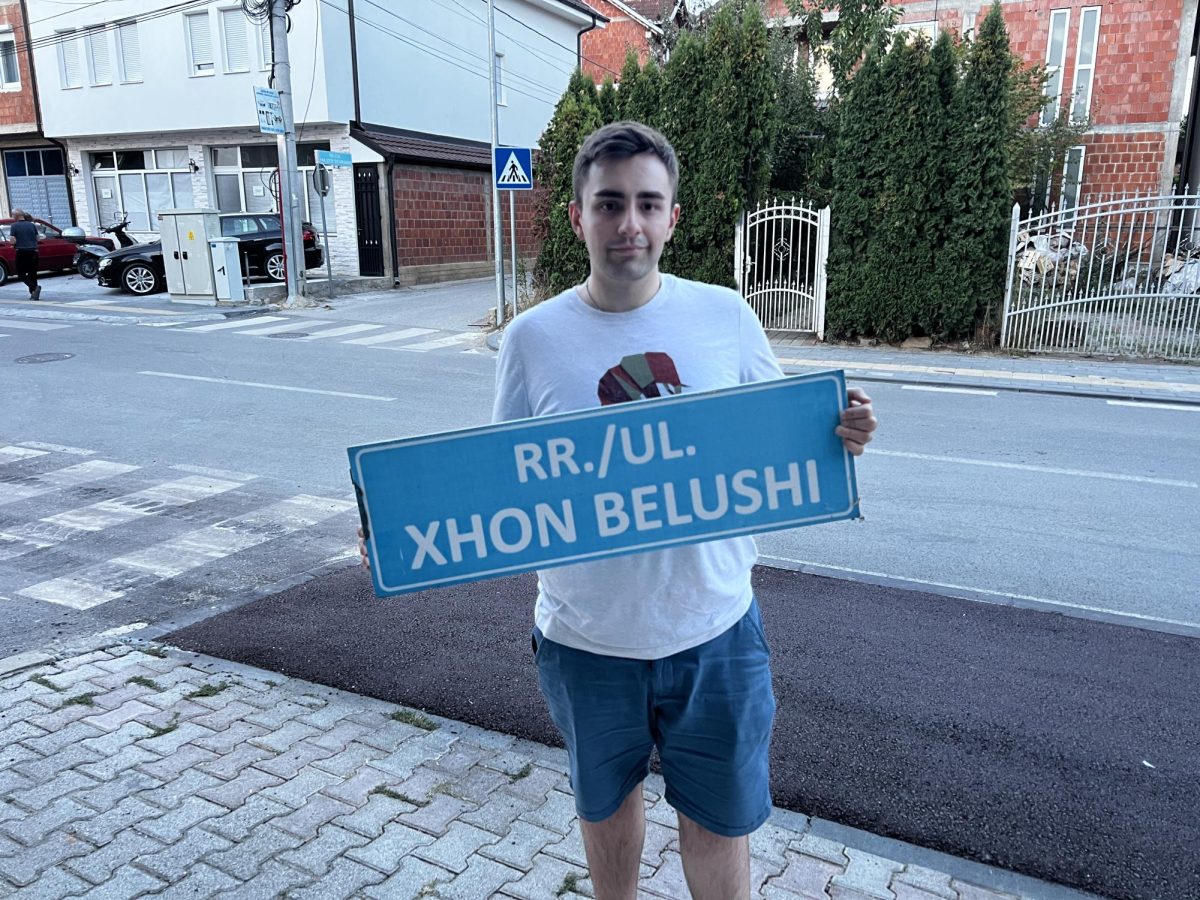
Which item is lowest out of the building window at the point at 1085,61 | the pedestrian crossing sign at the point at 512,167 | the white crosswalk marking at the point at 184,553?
the white crosswalk marking at the point at 184,553

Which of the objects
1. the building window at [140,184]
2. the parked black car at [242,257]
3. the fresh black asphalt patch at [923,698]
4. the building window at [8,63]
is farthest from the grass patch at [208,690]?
the building window at [8,63]

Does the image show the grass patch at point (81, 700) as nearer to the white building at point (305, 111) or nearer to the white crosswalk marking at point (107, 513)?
the white crosswalk marking at point (107, 513)

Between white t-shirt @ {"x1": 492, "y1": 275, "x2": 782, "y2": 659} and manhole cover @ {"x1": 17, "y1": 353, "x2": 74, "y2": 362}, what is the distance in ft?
41.5

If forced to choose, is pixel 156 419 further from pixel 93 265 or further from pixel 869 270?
pixel 93 265

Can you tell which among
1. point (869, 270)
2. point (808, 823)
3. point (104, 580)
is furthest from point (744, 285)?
point (808, 823)

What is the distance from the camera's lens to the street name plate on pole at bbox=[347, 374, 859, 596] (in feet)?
6.56

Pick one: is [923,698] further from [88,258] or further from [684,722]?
[88,258]

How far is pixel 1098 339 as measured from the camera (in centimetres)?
1245

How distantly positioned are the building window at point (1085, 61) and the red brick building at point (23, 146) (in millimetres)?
29000

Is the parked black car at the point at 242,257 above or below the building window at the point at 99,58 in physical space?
below

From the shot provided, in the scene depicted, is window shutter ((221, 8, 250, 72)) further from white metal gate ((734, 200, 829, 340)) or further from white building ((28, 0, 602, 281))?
white metal gate ((734, 200, 829, 340))

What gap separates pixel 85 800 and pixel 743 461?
7.82ft

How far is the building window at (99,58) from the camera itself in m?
25.8

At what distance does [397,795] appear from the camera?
2.89 meters
